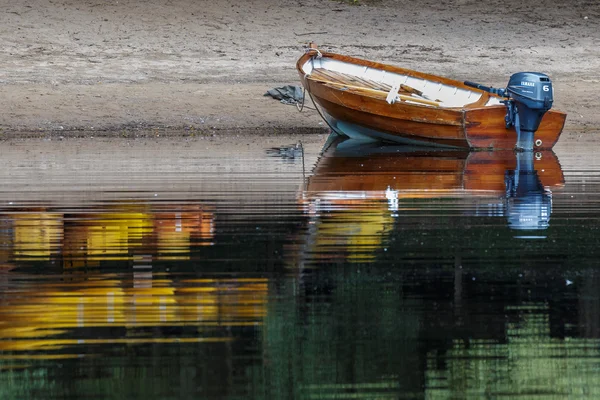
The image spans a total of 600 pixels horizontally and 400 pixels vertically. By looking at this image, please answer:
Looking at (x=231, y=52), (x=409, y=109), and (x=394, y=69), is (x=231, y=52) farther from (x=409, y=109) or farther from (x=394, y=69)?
(x=409, y=109)

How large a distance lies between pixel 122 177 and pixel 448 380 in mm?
11659

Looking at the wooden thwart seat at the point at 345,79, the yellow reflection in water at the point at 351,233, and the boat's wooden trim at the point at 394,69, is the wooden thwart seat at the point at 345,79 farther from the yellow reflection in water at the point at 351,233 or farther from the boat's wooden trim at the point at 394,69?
the yellow reflection in water at the point at 351,233

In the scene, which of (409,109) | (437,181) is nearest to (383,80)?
(409,109)

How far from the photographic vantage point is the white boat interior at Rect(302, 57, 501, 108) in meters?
26.8

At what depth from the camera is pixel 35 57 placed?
32.3 m

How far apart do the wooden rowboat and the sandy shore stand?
262 cm

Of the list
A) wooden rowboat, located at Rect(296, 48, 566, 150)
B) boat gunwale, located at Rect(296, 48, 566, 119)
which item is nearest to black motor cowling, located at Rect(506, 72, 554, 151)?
wooden rowboat, located at Rect(296, 48, 566, 150)

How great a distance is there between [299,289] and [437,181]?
856 cm

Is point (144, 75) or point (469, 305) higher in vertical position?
point (144, 75)

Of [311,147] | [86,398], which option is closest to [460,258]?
[86,398]

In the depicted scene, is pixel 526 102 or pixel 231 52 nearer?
pixel 526 102

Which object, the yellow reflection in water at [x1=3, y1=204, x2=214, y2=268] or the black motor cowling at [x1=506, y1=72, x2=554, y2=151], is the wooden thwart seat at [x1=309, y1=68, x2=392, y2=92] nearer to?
the black motor cowling at [x1=506, y1=72, x2=554, y2=151]

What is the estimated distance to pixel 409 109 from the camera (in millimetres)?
24453

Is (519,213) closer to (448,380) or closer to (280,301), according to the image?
(280,301)
